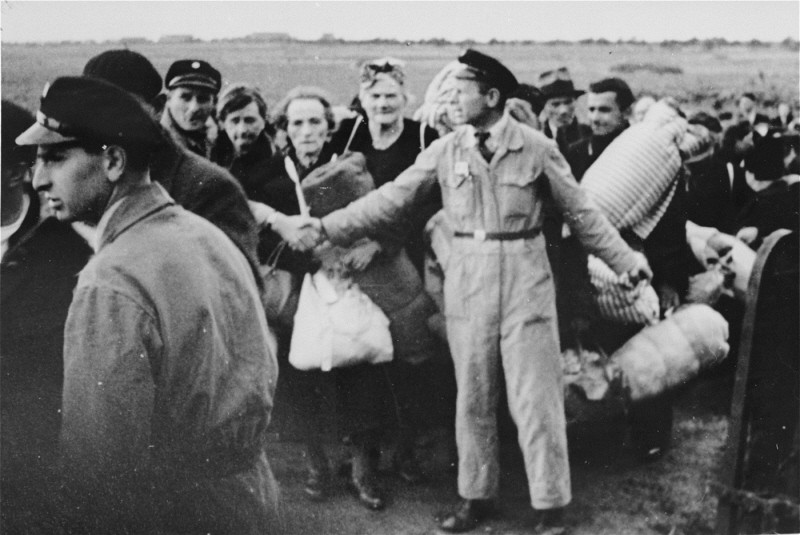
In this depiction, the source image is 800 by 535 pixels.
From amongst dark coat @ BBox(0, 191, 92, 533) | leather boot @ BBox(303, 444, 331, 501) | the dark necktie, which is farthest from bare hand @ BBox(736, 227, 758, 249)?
dark coat @ BBox(0, 191, 92, 533)

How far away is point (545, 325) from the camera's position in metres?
4.65

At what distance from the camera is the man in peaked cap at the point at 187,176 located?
4.36m

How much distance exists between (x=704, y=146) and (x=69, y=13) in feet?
11.5

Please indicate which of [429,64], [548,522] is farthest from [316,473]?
[429,64]

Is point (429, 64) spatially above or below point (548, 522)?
above

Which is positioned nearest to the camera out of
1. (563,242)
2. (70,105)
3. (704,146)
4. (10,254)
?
(70,105)

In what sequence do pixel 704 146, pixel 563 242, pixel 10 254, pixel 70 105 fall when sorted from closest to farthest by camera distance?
pixel 70 105
pixel 10 254
pixel 563 242
pixel 704 146

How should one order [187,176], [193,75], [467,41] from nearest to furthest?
[187,176] < [193,75] < [467,41]

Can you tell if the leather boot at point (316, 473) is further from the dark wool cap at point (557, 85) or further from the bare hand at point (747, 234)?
the bare hand at point (747, 234)

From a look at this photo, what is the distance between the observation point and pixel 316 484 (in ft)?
15.3

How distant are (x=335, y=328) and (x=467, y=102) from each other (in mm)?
1355

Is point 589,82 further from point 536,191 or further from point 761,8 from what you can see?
point 761,8

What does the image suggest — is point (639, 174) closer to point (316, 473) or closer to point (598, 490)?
point (598, 490)

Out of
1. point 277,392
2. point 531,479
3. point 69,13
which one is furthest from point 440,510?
point 69,13
